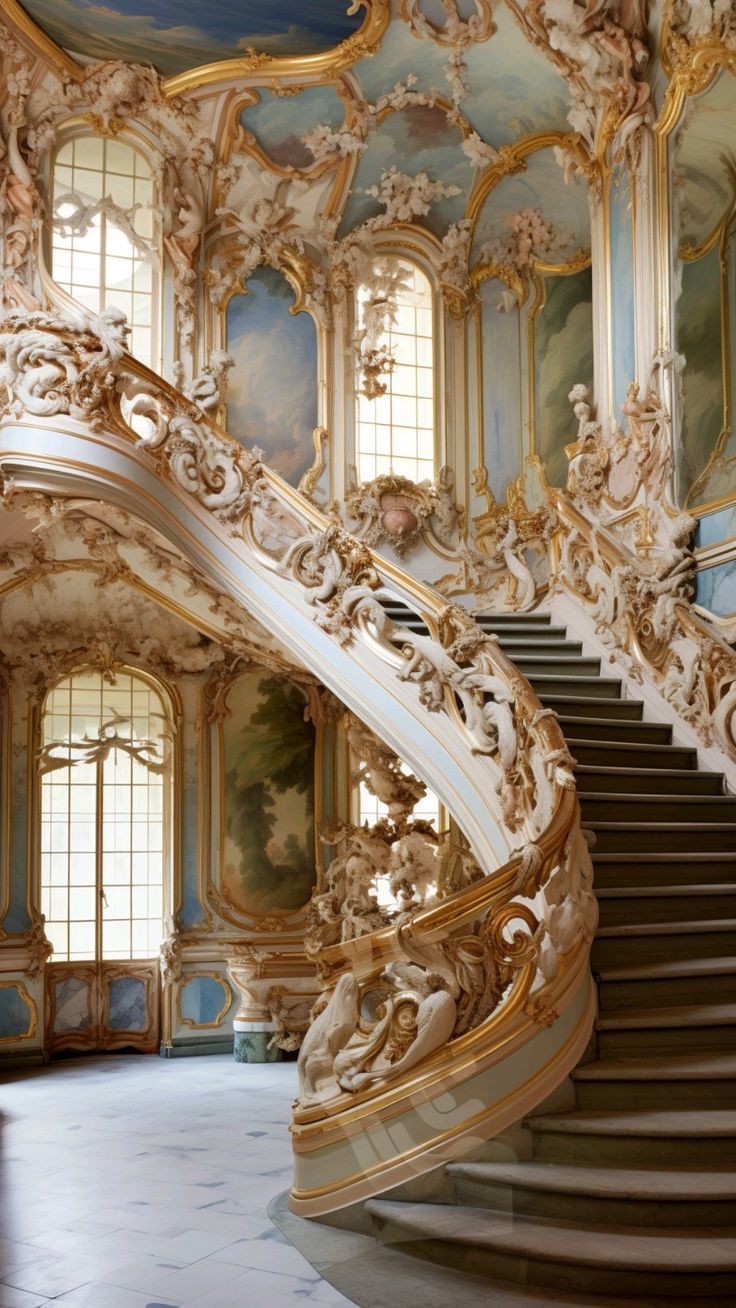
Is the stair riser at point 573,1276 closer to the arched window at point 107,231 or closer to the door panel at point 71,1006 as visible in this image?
the door panel at point 71,1006

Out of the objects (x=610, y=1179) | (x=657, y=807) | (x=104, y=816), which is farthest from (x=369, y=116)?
(x=610, y=1179)

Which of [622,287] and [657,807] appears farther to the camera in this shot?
[622,287]

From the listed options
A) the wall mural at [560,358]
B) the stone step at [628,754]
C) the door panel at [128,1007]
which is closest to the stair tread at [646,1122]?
the stone step at [628,754]

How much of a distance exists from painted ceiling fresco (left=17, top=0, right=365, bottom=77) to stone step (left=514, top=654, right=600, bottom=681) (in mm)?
5601

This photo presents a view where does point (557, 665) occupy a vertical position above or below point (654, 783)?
above

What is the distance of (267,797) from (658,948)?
6511 mm

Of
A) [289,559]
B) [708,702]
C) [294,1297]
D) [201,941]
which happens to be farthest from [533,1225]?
[201,941]

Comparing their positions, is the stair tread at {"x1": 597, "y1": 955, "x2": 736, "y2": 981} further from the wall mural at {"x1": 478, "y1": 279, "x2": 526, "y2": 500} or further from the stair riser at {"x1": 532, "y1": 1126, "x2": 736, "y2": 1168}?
the wall mural at {"x1": 478, "y1": 279, "x2": 526, "y2": 500}

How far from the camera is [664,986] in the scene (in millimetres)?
5016

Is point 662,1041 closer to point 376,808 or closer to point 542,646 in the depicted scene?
point 542,646

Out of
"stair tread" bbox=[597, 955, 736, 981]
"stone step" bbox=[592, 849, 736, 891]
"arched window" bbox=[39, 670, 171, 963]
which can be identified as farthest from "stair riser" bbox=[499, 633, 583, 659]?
"arched window" bbox=[39, 670, 171, 963]

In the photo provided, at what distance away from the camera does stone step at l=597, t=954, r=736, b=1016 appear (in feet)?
16.3

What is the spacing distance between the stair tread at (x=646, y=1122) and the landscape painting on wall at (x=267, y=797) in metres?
7.07

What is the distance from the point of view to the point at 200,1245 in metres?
4.43
